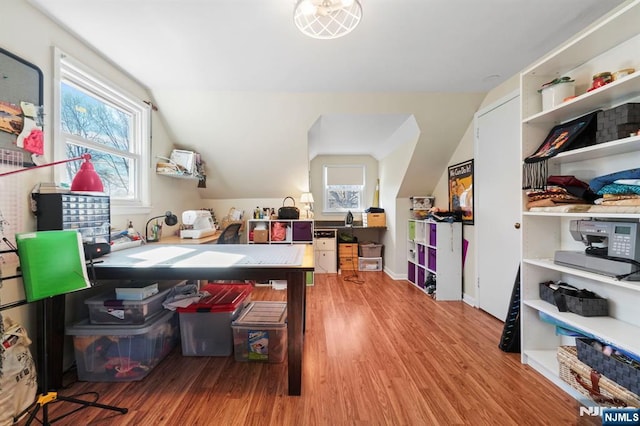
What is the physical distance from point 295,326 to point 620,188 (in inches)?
74.1

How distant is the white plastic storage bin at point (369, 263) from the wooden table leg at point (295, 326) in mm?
3234

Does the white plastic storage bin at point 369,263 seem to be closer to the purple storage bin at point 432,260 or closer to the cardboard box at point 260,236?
the purple storage bin at point 432,260

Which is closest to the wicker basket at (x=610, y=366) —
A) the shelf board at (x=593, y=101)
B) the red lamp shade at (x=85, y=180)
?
the shelf board at (x=593, y=101)

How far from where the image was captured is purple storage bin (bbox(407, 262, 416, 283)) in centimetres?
387

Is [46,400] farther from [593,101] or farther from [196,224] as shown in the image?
[593,101]

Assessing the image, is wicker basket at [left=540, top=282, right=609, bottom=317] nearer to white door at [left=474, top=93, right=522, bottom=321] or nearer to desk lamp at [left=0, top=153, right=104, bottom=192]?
white door at [left=474, top=93, right=522, bottom=321]

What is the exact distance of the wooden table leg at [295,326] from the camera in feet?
4.88

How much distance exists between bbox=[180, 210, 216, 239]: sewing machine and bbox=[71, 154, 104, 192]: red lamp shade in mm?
1306

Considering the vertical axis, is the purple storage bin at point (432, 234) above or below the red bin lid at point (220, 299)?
above

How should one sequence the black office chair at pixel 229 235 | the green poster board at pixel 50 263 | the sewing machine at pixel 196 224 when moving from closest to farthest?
the green poster board at pixel 50 263 → the sewing machine at pixel 196 224 → the black office chair at pixel 229 235

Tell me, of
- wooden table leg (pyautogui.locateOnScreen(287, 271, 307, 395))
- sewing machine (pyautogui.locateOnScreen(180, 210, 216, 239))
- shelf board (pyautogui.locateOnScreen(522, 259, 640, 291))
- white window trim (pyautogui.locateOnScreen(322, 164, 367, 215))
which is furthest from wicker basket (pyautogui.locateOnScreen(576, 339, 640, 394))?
white window trim (pyautogui.locateOnScreen(322, 164, 367, 215))

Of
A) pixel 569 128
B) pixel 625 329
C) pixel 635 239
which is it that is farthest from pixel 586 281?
pixel 569 128

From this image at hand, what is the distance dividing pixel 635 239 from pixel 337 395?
176cm

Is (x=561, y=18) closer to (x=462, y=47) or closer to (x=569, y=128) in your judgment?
(x=462, y=47)
